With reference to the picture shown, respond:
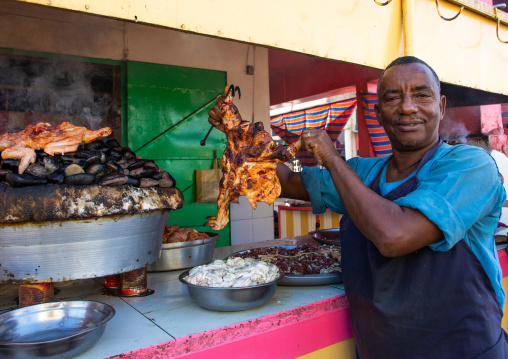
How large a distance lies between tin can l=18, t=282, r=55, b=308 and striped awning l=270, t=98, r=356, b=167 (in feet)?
24.0

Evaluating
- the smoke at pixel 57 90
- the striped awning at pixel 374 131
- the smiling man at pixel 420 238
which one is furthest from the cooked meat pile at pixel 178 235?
the striped awning at pixel 374 131

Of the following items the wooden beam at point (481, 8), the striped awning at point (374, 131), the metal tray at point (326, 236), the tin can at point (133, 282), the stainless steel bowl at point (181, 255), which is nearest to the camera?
the tin can at point (133, 282)

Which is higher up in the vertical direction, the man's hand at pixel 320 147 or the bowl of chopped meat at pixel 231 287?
the man's hand at pixel 320 147

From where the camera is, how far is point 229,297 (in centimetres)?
191

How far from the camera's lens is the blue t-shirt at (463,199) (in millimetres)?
1612

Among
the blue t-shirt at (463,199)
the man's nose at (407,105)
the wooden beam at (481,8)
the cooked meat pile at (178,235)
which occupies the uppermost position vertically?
the wooden beam at (481,8)

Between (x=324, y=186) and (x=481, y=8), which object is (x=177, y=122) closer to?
(x=324, y=186)

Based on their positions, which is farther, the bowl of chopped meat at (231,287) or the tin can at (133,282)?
the tin can at (133,282)

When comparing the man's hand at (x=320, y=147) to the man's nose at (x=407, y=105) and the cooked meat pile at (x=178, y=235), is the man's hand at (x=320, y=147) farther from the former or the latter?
the cooked meat pile at (x=178, y=235)

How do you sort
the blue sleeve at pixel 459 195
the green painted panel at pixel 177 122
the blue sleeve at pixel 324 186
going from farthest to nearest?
the green painted panel at pixel 177 122
the blue sleeve at pixel 324 186
the blue sleeve at pixel 459 195

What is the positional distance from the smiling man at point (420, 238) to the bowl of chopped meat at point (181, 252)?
108cm

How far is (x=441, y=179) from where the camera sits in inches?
66.8

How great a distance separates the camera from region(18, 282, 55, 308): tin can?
1.88 metres

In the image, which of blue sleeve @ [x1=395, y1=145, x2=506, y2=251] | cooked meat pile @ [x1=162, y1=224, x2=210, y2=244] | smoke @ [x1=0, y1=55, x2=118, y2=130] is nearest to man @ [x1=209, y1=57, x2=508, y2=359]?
blue sleeve @ [x1=395, y1=145, x2=506, y2=251]
